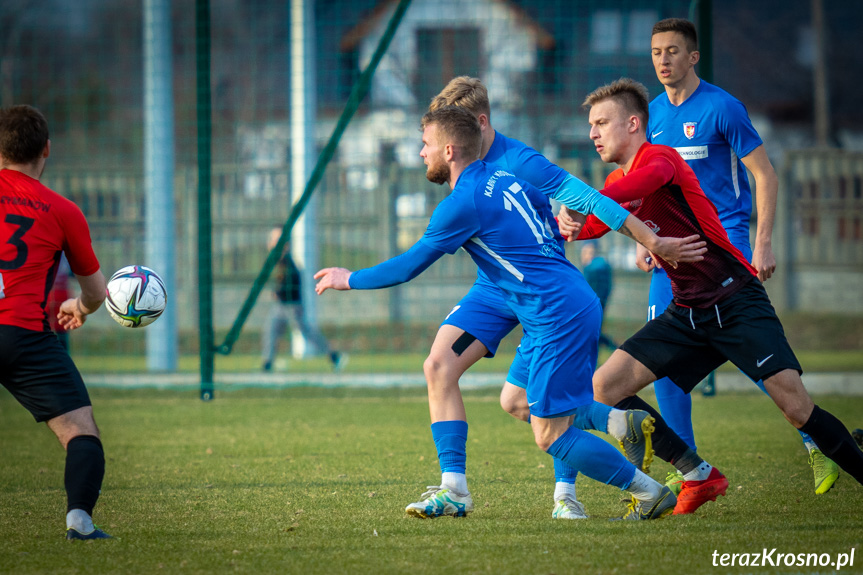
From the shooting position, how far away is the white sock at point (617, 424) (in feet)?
13.4

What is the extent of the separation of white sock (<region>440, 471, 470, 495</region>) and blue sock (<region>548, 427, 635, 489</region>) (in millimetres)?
642

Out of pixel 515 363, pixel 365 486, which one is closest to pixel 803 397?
pixel 515 363

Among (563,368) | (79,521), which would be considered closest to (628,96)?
(563,368)

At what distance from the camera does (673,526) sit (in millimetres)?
4250

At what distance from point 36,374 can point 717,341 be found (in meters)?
3.13

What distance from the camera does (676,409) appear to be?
528 centimetres

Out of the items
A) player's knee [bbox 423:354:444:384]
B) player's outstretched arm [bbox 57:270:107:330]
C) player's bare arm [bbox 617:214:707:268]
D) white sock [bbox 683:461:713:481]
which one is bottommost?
white sock [bbox 683:461:713:481]

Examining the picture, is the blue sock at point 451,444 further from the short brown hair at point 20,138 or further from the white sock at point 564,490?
the short brown hair at point 20,138

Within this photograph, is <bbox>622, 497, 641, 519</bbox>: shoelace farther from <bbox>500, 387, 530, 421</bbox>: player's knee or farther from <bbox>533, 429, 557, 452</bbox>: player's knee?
<bbox>500, 387, 530, 421</bbox>: player's knee

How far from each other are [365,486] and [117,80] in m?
33.0

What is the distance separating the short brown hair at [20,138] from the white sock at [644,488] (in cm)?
311

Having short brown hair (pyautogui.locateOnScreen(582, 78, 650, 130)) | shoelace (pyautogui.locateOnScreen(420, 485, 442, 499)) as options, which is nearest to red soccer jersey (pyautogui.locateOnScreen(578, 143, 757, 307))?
short brown hair (pyautogui.locateOnScreen(582, 78, 650, 130))

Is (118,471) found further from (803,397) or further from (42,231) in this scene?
(803,397)

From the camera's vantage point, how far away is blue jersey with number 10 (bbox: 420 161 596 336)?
166 inches
